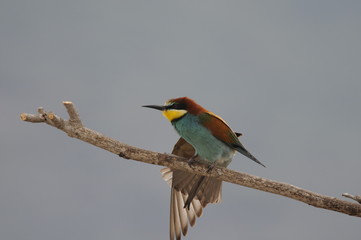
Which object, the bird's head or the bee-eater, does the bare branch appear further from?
the bird's head

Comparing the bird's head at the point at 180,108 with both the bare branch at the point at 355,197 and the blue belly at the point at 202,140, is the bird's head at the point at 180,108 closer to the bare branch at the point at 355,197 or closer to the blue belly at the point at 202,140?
the blue belly at the point at 202,140

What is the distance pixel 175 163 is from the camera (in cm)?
374

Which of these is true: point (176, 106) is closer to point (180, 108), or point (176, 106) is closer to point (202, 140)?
point (180, 108)

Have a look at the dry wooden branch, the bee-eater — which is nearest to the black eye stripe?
the bee-eater

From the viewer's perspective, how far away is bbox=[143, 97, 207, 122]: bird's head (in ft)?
12.7

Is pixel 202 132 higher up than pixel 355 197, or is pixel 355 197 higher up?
pixel 202 132

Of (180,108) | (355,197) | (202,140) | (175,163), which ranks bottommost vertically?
(355,197)

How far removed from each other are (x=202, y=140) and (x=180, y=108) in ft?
1.00

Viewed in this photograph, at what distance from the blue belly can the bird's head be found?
37 millimetres

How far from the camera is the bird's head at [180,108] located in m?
3.87

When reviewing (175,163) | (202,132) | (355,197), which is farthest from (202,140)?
(355,197)

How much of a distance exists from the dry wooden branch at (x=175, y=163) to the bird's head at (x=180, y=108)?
348 mm

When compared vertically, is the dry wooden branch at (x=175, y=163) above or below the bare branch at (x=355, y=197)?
above

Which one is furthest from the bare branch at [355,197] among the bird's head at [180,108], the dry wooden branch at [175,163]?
the bird's head at [180,108]
